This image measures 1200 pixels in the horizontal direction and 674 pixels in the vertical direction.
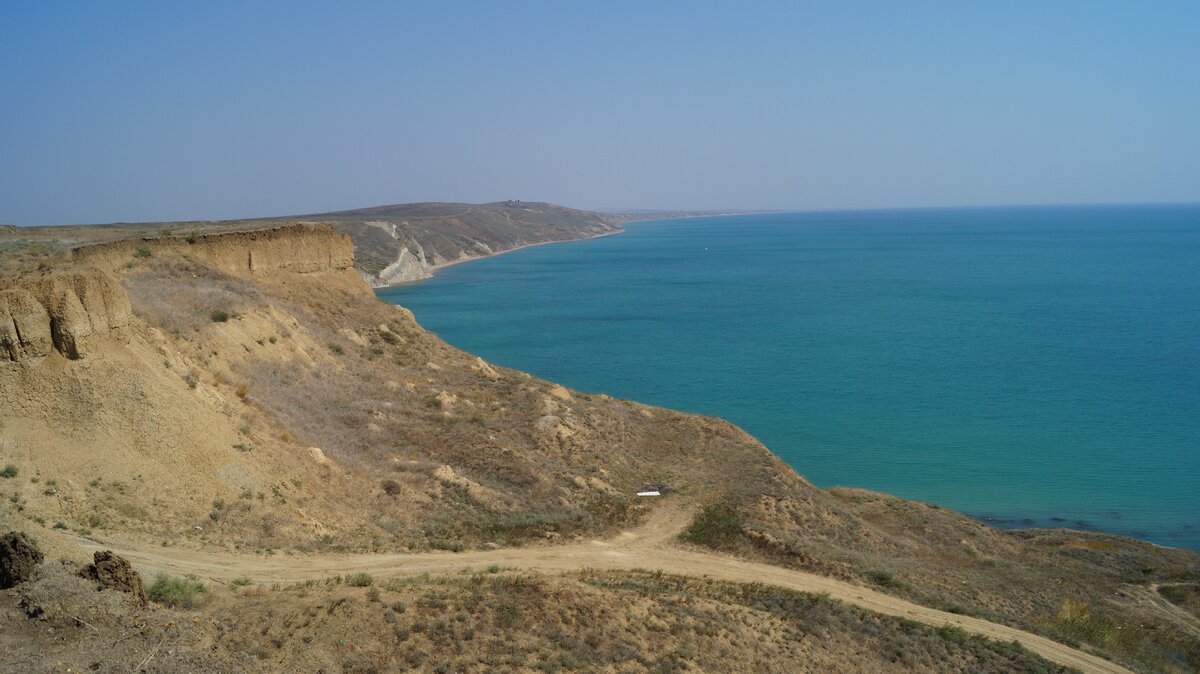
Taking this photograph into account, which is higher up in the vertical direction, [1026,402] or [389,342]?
[389,342]

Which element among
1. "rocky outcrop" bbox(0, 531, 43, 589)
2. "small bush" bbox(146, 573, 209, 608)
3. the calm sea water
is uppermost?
"rocky outcrop" bbox(0, 531, 43, 589)

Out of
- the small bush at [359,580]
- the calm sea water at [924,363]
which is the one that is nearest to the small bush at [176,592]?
the small bush at [359,580]

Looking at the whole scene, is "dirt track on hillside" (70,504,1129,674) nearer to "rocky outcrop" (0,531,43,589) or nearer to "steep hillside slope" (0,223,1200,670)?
"steep hillside slope" (0,223,1200,670)

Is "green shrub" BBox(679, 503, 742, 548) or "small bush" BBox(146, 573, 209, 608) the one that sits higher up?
"small bush" BBox(146, 573, 209, 608)

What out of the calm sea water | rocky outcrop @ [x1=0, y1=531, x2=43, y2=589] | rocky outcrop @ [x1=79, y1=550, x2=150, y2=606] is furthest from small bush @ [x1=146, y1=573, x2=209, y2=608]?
the calm sea water

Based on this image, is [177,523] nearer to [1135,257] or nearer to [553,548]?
[553,548]

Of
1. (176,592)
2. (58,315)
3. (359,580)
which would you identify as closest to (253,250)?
(58,315)

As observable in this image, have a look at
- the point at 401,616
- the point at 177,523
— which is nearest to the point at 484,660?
the point at 401,616
